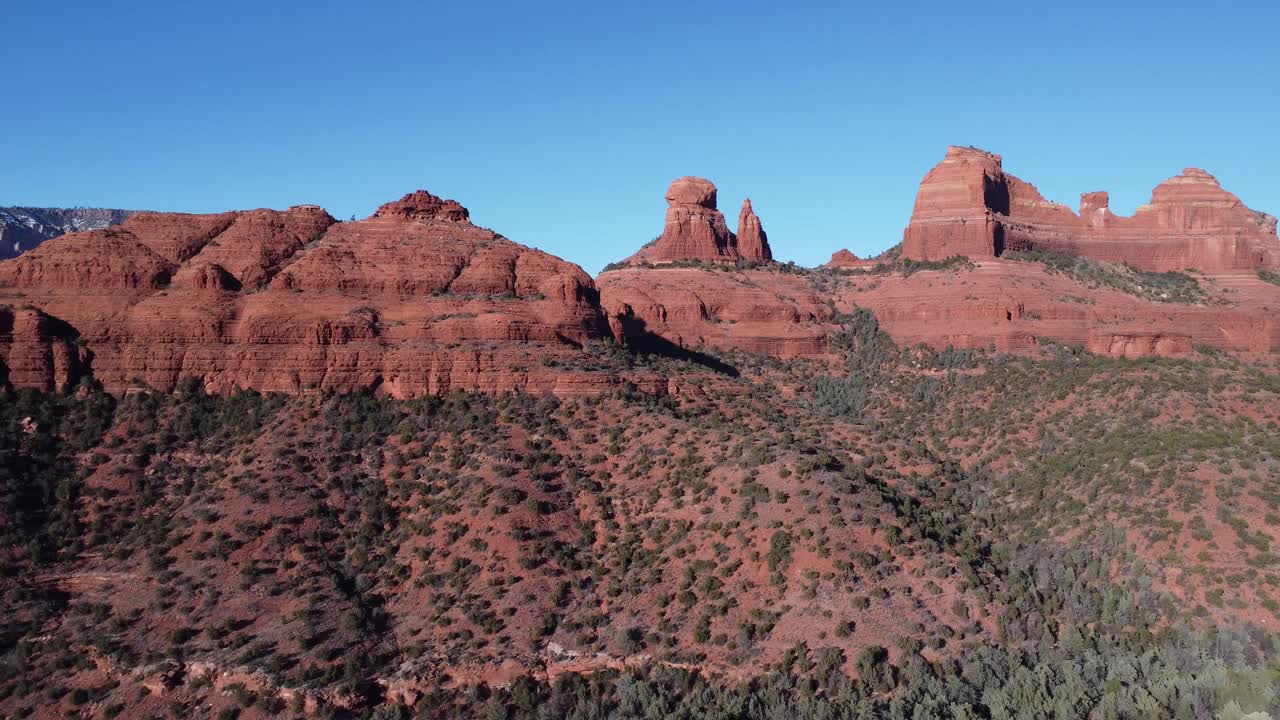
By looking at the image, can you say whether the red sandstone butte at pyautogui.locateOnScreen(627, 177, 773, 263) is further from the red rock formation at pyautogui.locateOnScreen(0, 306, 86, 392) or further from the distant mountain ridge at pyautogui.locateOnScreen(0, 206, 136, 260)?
the distant mountain ridge at pyautogui.locateOnScreen(0, 206, 136, 260)

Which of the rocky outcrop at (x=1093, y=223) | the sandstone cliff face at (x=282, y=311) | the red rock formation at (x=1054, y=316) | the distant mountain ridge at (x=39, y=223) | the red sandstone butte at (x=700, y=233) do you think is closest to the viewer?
the sandstone cliff face at (x=282, y=311)

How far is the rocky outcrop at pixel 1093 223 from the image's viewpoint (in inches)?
3378

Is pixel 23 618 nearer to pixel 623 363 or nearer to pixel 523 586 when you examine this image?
pixel 523 586

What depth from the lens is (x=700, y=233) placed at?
98.6 m

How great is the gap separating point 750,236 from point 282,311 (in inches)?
2629

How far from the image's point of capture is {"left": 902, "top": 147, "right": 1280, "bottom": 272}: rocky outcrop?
282ft

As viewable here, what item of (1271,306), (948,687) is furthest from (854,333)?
(948,687)

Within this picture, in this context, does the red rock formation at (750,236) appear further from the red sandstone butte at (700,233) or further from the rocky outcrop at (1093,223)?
the rocky outcrop at (1093,223)

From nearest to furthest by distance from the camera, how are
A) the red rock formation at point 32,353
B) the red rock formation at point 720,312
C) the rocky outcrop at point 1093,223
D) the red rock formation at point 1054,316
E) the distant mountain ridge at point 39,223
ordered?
the red rock formation at point 32,353, the red rock formation at point 1054,316, the red rock formation at point 720,312, the rocky outcrop at point 1093,223, the distant mountain ridge at point 39,223

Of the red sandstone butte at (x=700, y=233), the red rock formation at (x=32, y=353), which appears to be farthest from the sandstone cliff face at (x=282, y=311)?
the red sandstone butte at (x=700, y=233)

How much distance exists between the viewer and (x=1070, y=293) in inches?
2977

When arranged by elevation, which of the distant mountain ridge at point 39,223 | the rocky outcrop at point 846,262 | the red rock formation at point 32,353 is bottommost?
the red rock formation at point 32,353

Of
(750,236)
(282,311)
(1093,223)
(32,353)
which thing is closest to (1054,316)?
(1093,223)

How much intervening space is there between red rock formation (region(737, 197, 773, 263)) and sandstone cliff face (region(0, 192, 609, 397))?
5368cm
